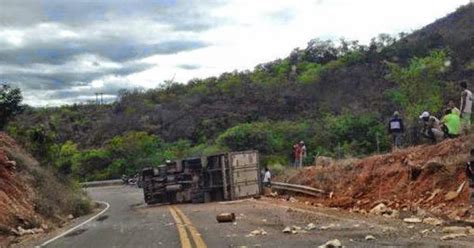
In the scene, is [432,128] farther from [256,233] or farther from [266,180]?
[266,180]

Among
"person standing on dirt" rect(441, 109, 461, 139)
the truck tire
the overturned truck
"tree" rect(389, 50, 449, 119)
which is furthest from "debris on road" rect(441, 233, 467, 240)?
"tree" rect(389, 50, 449, 119)

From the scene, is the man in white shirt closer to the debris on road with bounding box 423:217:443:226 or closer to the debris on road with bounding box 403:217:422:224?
the debris on road with bounding box 403:217:422:224

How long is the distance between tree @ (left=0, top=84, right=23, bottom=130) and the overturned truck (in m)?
6.31

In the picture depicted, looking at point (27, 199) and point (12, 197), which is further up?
point (12, 197)

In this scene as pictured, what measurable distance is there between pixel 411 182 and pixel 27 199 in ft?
42.2

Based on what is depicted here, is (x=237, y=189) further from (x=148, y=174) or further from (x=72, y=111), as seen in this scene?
(x=72, y=111)

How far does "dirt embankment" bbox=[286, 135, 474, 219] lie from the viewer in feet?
51.3

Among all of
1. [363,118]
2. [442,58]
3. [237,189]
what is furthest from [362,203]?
[442,58]

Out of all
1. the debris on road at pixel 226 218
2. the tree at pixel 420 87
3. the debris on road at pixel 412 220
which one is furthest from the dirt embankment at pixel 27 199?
the tree at pixel 420 87

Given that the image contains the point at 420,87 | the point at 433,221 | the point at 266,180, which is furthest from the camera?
the point at 420,87

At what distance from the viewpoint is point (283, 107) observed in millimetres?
75750

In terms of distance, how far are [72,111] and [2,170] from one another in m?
101

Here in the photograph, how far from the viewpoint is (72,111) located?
12231 centimetres

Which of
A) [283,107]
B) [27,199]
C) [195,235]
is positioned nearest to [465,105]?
[195,235]
